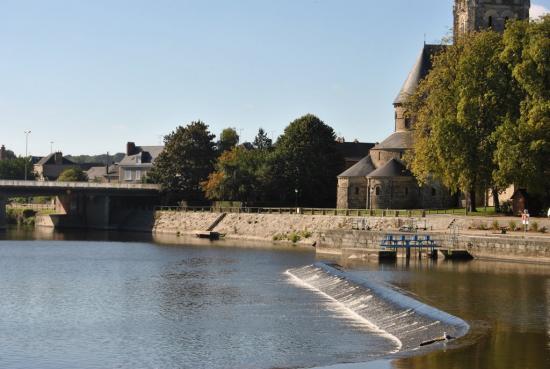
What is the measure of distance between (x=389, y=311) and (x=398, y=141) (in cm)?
6647

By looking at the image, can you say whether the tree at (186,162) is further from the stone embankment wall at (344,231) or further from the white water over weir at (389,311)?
the white water over weir at (389,311)

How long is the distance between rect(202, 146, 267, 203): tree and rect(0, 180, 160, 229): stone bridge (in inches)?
431

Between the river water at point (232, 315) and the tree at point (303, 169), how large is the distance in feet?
143

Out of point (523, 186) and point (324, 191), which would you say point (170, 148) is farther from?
point (523, 186)

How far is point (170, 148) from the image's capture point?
127m

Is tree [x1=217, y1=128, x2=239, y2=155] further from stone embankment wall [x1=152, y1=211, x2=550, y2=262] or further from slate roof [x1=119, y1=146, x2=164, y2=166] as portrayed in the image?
stone embankment wall [x1=152, y1=211, x2=550, y2=262]

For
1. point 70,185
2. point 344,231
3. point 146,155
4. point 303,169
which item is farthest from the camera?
point 146,155

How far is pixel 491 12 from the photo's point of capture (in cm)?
10300

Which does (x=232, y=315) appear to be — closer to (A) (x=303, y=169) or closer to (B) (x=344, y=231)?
(B) (x=344, y=231)

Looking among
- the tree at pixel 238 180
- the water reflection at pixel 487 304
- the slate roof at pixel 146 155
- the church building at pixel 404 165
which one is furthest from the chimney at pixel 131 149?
the water reflection at pixel 487 304

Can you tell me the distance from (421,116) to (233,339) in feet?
167

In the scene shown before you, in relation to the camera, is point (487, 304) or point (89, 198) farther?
point (89, 198)

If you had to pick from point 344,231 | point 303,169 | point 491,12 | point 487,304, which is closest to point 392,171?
point 303,169

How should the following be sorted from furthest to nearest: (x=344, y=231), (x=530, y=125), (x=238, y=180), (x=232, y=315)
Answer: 1. (x=238, y=180)
2. (x=344, y=231)
3. (x=530, y=125)
4. (x=232, y=315)
